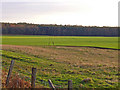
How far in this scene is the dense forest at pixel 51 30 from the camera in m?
95.2

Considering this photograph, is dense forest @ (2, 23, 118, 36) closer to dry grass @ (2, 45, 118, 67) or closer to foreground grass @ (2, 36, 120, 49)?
foreground grass @ (2, 36, 120, 49)

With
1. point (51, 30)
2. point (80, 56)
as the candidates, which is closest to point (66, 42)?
point (80, 56)

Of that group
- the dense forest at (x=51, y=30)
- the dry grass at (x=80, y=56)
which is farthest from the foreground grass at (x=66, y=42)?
the dense forest at (x=51, y=30)

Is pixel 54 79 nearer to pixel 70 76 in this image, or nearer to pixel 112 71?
pixel 70 76

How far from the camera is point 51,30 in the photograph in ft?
301

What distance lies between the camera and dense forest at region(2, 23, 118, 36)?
312ft

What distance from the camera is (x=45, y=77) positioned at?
58.5ft

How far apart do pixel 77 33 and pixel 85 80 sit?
8515 cm

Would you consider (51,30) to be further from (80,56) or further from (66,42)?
(80,56)

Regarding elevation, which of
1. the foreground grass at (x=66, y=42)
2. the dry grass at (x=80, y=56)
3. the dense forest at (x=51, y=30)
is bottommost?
the dry grass at (x=80, y=56)

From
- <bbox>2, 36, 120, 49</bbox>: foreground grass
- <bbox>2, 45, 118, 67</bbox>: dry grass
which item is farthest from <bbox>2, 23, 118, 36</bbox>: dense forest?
<bbox>2, 45, 118, 67</bbox>: dry grass

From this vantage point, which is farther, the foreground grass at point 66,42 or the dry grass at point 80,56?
the foreground grass at point 66,42

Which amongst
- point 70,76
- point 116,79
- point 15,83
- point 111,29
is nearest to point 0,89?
point 15,83

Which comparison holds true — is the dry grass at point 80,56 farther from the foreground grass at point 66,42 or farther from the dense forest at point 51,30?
the dense forest at point 51,30
